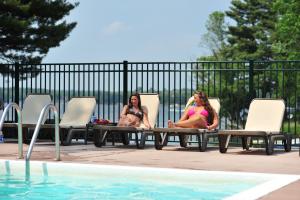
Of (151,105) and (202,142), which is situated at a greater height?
(151,105)

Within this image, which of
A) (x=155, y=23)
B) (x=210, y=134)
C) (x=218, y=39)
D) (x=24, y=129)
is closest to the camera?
(x=210, y=134)

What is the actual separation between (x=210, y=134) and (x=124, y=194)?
4.62 m

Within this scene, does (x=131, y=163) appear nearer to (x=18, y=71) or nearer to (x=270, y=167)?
(x=270, y=167)

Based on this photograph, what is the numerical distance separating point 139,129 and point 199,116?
1188 mm

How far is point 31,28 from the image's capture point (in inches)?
716

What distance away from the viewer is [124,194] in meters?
7.76

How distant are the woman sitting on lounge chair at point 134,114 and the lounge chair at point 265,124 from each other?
2045 mm

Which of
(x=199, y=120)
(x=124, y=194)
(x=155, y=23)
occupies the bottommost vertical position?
(x=124, y=194)

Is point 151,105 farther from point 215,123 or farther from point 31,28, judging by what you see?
point 31,28

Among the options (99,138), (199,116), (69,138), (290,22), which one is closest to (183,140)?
(199,116)

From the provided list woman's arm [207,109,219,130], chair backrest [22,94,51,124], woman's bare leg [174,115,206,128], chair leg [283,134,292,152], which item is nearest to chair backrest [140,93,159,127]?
woman's bare leg [174,115,206,128]

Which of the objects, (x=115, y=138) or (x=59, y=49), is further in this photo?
(x=59, y=49)

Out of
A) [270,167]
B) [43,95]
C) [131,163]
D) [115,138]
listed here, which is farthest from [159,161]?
[43,95]

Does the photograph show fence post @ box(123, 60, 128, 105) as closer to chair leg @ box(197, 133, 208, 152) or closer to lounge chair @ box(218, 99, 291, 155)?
chair leg @ box(197, 133, 208, 152)
